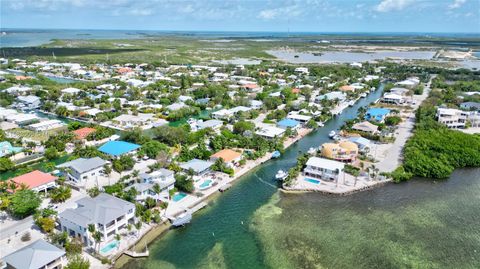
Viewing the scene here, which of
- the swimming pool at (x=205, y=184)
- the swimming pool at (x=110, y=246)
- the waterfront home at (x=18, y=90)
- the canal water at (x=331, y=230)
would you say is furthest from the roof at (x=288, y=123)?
the waterfront home at (x=18, y=90)

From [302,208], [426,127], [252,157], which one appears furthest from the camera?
[426,127]

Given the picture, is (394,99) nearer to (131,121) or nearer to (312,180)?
(312,180)

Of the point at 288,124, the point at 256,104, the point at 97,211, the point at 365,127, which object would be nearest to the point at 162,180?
the point at 97,211

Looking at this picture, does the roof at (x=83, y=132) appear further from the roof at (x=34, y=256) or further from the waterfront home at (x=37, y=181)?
the roof at (x=34, y=256)

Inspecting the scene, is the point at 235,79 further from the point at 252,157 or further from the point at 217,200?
the point at 217,200

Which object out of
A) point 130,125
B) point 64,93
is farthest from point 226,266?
point 64,93

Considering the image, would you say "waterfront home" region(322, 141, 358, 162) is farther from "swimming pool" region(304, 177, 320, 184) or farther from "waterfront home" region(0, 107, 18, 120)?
"waterfront home" region(0, 107, 18, 120)
